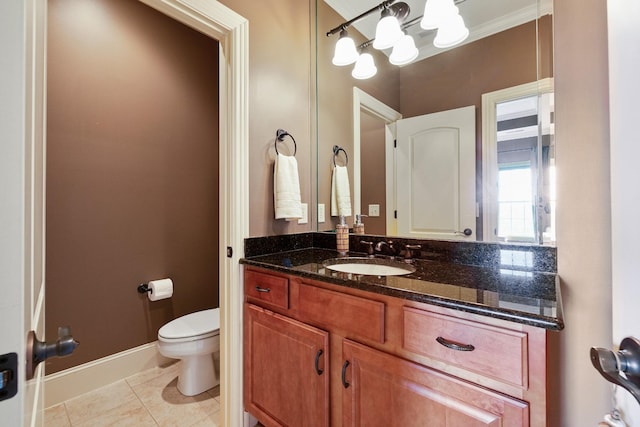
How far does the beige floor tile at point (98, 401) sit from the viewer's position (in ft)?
5.19

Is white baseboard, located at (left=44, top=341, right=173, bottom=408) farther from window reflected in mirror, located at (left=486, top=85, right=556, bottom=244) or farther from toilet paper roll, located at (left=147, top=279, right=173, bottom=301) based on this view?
window reflected in mirror, located at (left=486, top=85, right=556, bottom=244)

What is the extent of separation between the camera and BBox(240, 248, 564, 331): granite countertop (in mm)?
697

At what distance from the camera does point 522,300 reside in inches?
30.3

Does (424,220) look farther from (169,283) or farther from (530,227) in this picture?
(169,283)

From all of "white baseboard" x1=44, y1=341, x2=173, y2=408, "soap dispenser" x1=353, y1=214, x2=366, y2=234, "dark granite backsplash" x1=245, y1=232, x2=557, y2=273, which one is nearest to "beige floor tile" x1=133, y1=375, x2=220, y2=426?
"white baseboard" x1=44, y1=341, x2=173, y2=408

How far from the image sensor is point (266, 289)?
129 cm

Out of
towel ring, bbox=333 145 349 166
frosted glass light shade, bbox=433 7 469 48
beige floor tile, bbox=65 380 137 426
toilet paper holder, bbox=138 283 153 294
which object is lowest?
beige floor tile, bbox=65 380 137 426

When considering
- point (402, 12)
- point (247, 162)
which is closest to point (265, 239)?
point (247, 162)

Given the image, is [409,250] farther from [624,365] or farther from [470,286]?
[624,365]

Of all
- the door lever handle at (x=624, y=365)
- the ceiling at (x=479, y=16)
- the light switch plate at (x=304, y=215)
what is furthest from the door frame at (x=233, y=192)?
the door lever handle at (x=624, y=365)

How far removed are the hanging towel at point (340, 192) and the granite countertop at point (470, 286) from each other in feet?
1.96

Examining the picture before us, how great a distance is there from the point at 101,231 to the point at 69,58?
3.48 ft

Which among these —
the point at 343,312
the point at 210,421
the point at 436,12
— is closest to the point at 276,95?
the point at 436,12

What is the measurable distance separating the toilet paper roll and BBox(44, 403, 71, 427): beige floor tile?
71cm
